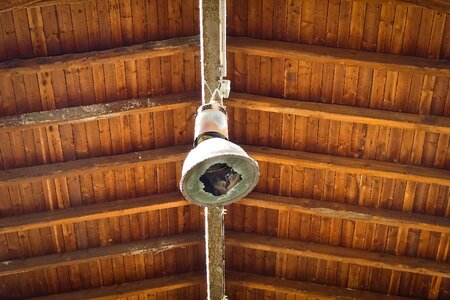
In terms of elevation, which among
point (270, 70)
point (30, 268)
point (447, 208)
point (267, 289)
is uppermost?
point (270, 70)

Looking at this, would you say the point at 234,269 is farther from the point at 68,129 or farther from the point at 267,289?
the point at 68,129

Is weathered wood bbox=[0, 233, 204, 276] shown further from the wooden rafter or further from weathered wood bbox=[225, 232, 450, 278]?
the wooden rafter

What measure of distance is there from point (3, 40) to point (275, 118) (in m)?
2.92

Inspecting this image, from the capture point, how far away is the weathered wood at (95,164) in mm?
6191

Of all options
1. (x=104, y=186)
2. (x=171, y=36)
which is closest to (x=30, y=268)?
(x=104, y=186)

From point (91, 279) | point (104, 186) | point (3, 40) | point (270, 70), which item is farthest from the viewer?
point (91, 279)

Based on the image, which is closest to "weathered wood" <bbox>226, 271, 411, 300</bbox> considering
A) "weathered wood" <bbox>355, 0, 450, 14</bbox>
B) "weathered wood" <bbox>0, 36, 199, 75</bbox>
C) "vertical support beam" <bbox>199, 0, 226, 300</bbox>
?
"vertical support beam" <bbox>199, 0, 226, 300</bbox>

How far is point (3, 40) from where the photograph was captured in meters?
5.60

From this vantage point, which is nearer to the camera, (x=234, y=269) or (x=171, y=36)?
(x=171, y=36)

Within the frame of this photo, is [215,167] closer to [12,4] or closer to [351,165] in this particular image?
[12,4]

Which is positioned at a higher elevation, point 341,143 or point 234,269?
point 341,143

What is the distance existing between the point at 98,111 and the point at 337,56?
8.20ft

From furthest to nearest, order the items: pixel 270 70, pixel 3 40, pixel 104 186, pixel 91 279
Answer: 1. pixel 91 279
2. pixel 104 186
3. pixel 270 70
4. pixel 3 40

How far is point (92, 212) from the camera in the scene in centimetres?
657
